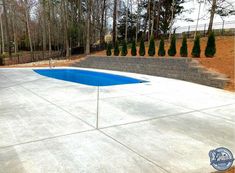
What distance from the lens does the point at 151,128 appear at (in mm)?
4078

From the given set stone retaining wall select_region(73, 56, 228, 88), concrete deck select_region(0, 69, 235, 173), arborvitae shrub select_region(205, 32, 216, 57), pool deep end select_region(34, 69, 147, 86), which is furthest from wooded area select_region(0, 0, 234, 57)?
Result: concrete deck select_region(0, 69, 235, 173)

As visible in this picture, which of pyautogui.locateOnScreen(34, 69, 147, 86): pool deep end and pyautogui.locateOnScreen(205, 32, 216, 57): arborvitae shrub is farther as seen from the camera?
pyautogui.locateOnScreen(205, 32, 216, 57): arborvitae shrub

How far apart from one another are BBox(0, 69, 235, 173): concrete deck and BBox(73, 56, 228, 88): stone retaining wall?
2619 mm

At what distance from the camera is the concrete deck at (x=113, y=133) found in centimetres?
282

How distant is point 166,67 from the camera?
11.5 metres

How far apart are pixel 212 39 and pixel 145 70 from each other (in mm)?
3673

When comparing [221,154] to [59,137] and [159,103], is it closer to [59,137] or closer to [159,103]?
[59,137]

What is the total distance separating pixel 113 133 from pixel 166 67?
27.1 ft

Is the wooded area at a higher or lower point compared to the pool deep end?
higher

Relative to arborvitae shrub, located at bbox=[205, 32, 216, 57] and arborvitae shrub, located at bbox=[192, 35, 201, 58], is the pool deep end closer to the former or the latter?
arborvitae shrub, located at bbox=[192, 35, 201, 58]

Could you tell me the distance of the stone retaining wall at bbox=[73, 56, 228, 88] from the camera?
29.3 ft

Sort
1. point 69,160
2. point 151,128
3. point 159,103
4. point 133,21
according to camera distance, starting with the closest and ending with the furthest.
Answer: point 69,160, point 151,128, point 159,103, point 133,21

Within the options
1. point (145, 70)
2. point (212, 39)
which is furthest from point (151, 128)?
point (145, 70)
